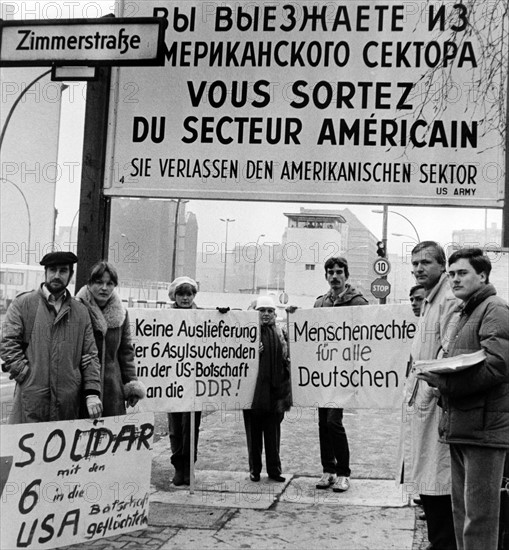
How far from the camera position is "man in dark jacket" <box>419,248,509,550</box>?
3602 mm

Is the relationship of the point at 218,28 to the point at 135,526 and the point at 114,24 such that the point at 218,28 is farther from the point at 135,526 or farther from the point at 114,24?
the point at 135,526

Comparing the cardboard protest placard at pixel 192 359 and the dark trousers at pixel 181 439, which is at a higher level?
the cardboard protest placard at pixel 192 359

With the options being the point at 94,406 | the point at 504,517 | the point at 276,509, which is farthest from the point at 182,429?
the point at 504,517

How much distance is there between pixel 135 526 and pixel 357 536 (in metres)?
1.52

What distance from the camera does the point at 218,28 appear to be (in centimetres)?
518

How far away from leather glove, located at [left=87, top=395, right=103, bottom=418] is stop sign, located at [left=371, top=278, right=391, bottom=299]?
77.3 ft

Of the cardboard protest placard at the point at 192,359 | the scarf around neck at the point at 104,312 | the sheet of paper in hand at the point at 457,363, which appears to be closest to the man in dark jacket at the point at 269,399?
the cardboard protest placard at the point at 192,359

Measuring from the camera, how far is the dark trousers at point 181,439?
6.34 meters

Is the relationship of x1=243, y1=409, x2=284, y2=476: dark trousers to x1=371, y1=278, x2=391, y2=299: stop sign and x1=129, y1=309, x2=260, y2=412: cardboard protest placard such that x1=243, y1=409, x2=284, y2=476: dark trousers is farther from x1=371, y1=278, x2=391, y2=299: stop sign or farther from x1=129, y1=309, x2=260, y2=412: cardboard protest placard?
x1=371, y1=278, x2=391, y2=299: stop sign

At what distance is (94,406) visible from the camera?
14.8 ft

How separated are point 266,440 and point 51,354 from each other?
2.78 m

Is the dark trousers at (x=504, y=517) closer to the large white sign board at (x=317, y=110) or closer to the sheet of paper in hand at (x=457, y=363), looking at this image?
the sheet of paper in hand at (x=457, y=363)

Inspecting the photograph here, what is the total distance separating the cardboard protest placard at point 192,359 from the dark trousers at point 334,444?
72 cm

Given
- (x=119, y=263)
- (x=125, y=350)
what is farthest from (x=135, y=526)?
(x=119, y=263)
